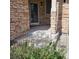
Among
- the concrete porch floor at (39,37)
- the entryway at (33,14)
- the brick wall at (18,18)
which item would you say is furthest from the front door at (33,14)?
the concrete porch floor at (39,37)

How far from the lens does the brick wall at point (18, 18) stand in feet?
21.4

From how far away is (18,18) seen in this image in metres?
6.82

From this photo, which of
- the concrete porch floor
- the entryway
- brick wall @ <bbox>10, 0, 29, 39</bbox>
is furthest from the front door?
the concrete porch floor

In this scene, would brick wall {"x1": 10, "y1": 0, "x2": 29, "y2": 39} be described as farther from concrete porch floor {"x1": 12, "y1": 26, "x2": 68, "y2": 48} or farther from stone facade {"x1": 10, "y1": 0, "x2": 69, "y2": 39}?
concrete porch floor {"x1": 12, "y1": 26, "x2": 68, "y2": 48}

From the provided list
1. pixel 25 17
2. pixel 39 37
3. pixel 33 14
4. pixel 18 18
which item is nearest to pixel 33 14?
pixel 33 14

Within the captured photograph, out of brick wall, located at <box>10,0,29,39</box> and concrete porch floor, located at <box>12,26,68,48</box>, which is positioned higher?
brick wall, located at <box>10,0,29,39</box>

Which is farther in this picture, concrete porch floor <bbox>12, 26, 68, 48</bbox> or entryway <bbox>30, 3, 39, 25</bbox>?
entryway <bbox>30, 3, 39, 25</bbox>

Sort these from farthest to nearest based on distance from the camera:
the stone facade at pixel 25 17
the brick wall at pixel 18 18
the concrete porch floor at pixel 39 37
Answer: the brick wall at pixel 18 18 → the stone facade at pixel 25 17 → the concrete porch floor at pixel 39 37

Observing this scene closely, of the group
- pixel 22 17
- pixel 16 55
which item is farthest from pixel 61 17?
pixel 16 55

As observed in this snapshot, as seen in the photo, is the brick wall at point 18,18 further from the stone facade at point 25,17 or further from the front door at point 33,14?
the front door at point 33,14

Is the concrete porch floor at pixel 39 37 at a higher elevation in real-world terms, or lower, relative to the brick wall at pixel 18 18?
lower

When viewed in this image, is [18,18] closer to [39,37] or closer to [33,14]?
[39,37]

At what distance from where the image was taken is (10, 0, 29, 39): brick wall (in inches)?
257

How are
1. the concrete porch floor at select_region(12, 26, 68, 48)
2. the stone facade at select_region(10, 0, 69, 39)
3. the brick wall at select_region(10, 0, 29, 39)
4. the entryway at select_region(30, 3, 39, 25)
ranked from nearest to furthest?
the concrete porch floor at select_region(12, 26, 68, 48), the stone facade at select_region(10, 0, 69, 39), the brick wall at select_region(10, 0, 29, 39), the entryway at select_region(30, 3, 39, 25)
